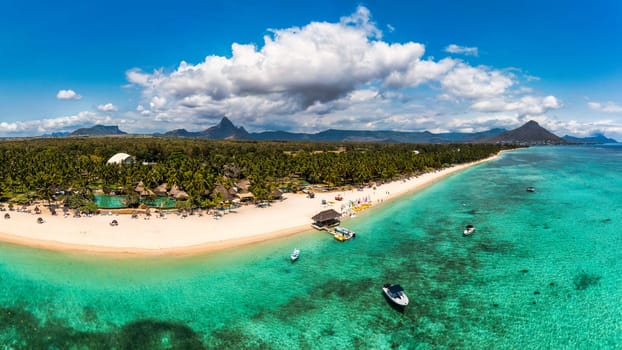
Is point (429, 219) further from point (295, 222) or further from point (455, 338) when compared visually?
point (455, 338)

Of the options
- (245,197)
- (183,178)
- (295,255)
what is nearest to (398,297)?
(295,255)

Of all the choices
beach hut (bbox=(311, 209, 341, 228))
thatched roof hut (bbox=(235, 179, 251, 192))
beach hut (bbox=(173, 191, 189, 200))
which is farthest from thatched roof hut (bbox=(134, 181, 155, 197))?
beach hut (bbox=(311, 209, 341, 228))

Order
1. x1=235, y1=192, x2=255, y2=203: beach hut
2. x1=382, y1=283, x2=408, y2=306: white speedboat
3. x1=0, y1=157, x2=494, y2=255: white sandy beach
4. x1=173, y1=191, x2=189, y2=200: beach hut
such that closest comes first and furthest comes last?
1. x1=382, y1=283, x2=408, y2=306: white speedboat
2. x1=0, y1=157, x2=494, y2=255: white sandy beach
3. x1=235, y1=192, x2=255, y2=203: beach hut
4. x1=173, y1=191, x2=189, y2=200: beach hut

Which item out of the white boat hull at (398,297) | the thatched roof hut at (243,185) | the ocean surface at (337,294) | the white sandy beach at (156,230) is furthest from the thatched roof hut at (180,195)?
Answer: the white boat hull at (398,297)

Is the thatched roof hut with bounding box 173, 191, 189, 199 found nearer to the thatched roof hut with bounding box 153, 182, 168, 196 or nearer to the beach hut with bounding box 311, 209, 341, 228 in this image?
the thatched roof hut with bounding box 153, 182, 168, 196

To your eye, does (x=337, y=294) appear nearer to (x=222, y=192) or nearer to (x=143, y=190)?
(x=222, y=192)

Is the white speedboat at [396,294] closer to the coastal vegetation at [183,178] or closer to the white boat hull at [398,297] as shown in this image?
the white boat hull at [398,297]
